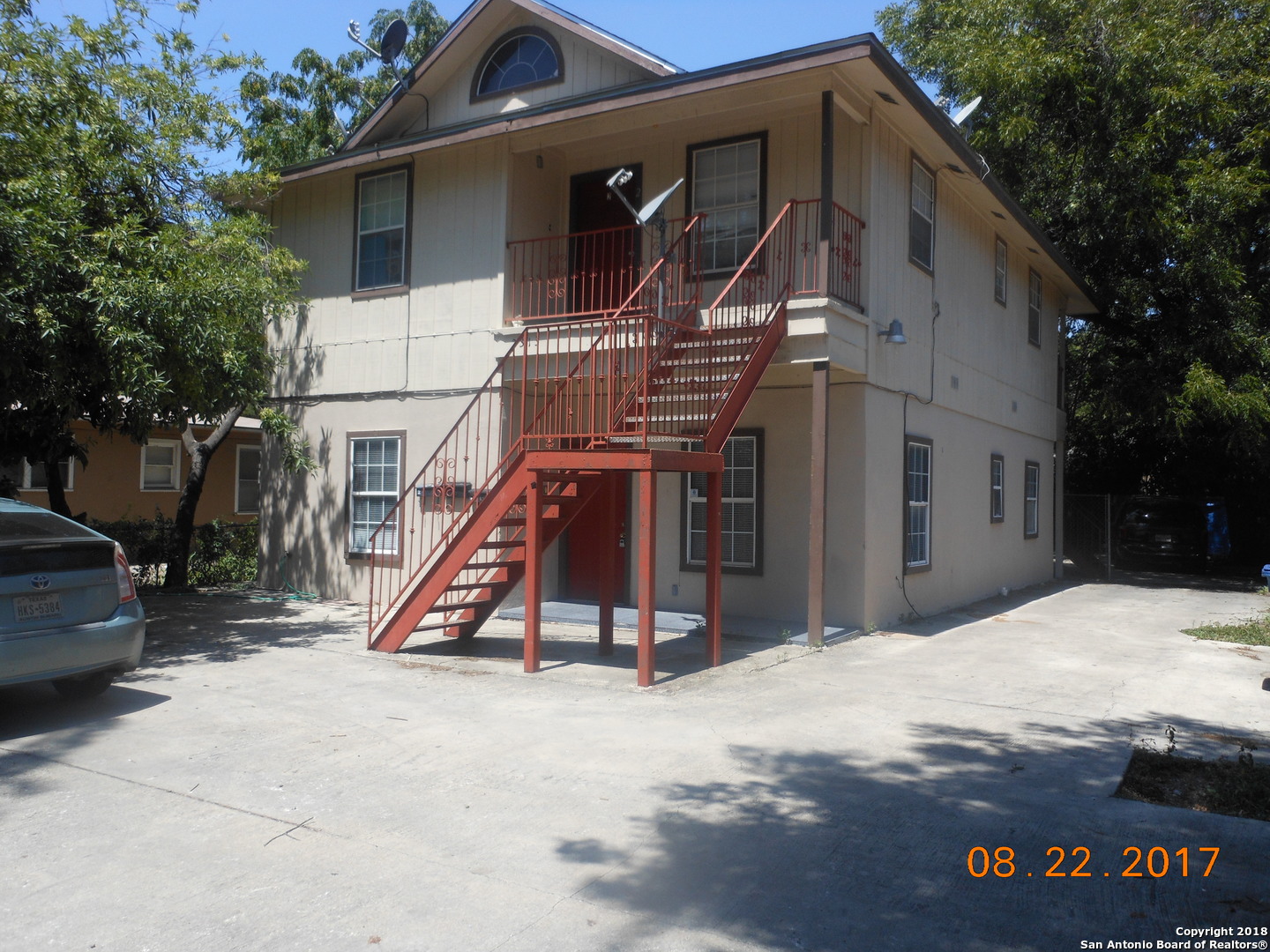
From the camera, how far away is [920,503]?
40.9 feet

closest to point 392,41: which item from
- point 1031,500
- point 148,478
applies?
point 148,478

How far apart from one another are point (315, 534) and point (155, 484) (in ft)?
25.7

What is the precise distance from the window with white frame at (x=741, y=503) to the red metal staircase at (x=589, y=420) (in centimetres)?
67

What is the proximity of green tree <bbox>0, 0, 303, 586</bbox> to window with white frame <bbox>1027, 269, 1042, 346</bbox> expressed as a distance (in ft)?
41.4

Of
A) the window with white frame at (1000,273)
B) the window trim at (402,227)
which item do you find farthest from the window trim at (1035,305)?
the window trim at (402,227)

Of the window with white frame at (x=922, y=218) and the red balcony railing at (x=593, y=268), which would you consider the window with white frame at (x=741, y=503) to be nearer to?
the red balcony railing at (x=593, y=268)

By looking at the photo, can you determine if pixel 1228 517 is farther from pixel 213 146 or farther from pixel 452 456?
pixel 213 146

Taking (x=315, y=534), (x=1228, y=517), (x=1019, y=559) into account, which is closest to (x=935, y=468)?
(x=1019, y=559)

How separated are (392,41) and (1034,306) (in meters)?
11.6

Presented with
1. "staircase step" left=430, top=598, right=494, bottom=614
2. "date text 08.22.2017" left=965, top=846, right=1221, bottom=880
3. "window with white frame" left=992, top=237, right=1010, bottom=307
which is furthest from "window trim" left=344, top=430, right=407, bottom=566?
"date text 08.22.2017" left=965, top=846, right=1221, bottom=880

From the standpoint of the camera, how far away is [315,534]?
43.9 feet

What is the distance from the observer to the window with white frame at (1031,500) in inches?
682

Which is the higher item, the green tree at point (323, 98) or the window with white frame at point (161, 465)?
the green tree at point (323, 98)

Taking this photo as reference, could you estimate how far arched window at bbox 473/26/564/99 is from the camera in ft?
41.9
